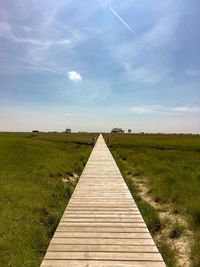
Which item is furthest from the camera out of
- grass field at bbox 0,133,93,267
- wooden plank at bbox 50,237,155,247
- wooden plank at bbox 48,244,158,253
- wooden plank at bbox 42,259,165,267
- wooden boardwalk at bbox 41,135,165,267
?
grass field at bbox 0,133,93,267

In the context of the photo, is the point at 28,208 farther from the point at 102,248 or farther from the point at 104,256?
the point at 104,256

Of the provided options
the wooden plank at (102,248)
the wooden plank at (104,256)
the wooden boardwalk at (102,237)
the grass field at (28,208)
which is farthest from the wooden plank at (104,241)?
the grass field at (28,208)

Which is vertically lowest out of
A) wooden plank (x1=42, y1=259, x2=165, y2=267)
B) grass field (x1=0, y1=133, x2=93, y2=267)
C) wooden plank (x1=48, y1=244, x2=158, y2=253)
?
grass field (x1=0, y1=133, x2=93, y2=267)

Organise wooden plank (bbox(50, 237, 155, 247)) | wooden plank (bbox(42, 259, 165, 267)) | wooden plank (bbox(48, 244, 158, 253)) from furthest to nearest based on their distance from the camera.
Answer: wooden plank (bbox(50, 237, 155, 247)), wooden plank (bbox(48, 244, 158, 253)), wooden plank (bbox(42, 259, 165, 267))

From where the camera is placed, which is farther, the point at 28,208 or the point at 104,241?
the point at 28,208

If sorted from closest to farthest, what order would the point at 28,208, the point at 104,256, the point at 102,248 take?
the point at 104,256 < the point at 102,248 < the point at 28,208

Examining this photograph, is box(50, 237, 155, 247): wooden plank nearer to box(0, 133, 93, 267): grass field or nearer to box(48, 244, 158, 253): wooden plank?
box(48, 244, 158, 253): wooden plank

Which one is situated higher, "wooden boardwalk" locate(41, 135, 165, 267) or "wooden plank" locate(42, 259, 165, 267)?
"wooden boardwalk" locate(41, 135, 165, 267)

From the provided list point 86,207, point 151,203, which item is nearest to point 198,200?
point 151,203

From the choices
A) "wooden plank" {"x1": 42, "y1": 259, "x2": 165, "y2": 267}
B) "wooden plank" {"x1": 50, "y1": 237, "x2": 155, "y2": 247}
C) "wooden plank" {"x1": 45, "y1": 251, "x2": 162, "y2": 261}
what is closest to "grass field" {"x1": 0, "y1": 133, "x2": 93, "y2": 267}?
"wooden plank" {"x1": 50, "y1": 237, "x2": 155, "y2": 247}

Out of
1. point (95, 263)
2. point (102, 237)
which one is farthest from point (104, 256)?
point (102, 237)

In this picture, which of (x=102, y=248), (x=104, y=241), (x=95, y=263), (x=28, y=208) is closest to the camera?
(x=95, y=263)

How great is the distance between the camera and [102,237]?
662cm

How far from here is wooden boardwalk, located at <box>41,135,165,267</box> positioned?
17.9 ft
